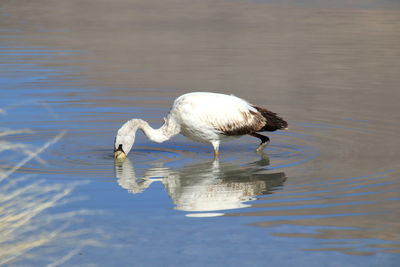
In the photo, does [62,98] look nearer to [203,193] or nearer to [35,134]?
[35,134]

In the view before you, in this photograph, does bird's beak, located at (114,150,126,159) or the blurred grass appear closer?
the blurred grass

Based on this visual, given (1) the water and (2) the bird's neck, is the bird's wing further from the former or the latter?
(1) the water

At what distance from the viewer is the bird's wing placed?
10.4 m

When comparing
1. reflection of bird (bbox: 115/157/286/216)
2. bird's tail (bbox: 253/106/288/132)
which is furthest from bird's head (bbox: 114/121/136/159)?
bird's tail (bbox: 253/106/288/132)

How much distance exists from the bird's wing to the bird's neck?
263 millimetres

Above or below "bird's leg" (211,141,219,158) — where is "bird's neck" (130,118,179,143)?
above

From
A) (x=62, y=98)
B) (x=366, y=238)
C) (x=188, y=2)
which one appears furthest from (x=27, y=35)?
(x=366, y=238)

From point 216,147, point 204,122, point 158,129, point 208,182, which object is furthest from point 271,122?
point 208,182

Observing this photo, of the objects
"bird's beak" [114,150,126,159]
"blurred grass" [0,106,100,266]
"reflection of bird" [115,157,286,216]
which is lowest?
"reflection of bird" [115,157,286,216]

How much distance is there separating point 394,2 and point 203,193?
2904 centimetres

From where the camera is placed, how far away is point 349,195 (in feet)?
28.8

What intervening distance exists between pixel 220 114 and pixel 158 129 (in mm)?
851

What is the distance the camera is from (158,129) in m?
10.8

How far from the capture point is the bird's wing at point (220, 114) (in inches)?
411
